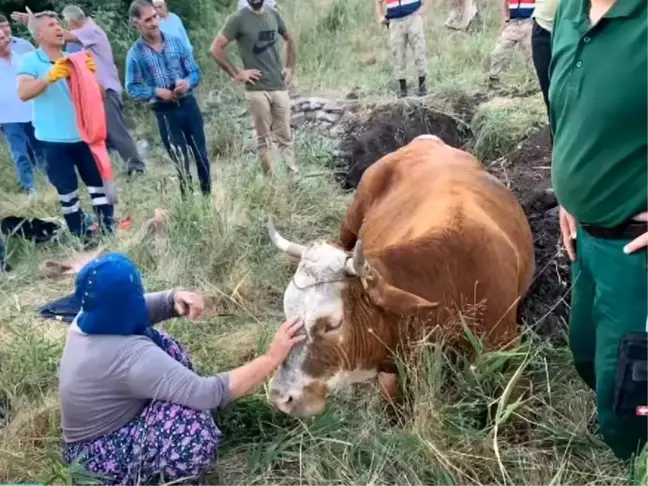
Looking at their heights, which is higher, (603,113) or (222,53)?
(603,113)

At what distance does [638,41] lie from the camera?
260 cm

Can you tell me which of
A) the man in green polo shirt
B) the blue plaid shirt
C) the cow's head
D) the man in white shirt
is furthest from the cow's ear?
the man in white shirt

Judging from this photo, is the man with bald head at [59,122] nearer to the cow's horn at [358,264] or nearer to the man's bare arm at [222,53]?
the man's bare arm at [222,53]

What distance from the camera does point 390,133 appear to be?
941 centimetres

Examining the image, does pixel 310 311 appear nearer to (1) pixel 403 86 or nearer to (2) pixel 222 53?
(2) pixel 222 53

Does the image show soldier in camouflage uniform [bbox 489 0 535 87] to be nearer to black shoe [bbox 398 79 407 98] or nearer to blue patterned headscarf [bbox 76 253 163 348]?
black shoe [bbox 398 79 407 98]

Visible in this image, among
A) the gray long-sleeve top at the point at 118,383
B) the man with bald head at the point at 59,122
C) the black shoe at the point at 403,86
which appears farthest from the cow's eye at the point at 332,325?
the black shoe at the point at 403,86

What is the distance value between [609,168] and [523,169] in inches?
183

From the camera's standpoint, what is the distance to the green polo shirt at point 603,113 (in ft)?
8.59

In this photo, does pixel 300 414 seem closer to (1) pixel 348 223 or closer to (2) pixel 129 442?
(2) pixel 129 442

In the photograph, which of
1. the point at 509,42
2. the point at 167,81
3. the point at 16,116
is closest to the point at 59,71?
the point at 167,81

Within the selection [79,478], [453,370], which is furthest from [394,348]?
[79,478]

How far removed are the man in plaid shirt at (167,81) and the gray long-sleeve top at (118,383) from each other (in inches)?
154

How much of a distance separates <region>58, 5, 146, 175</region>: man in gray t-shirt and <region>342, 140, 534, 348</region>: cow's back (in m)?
4.03
